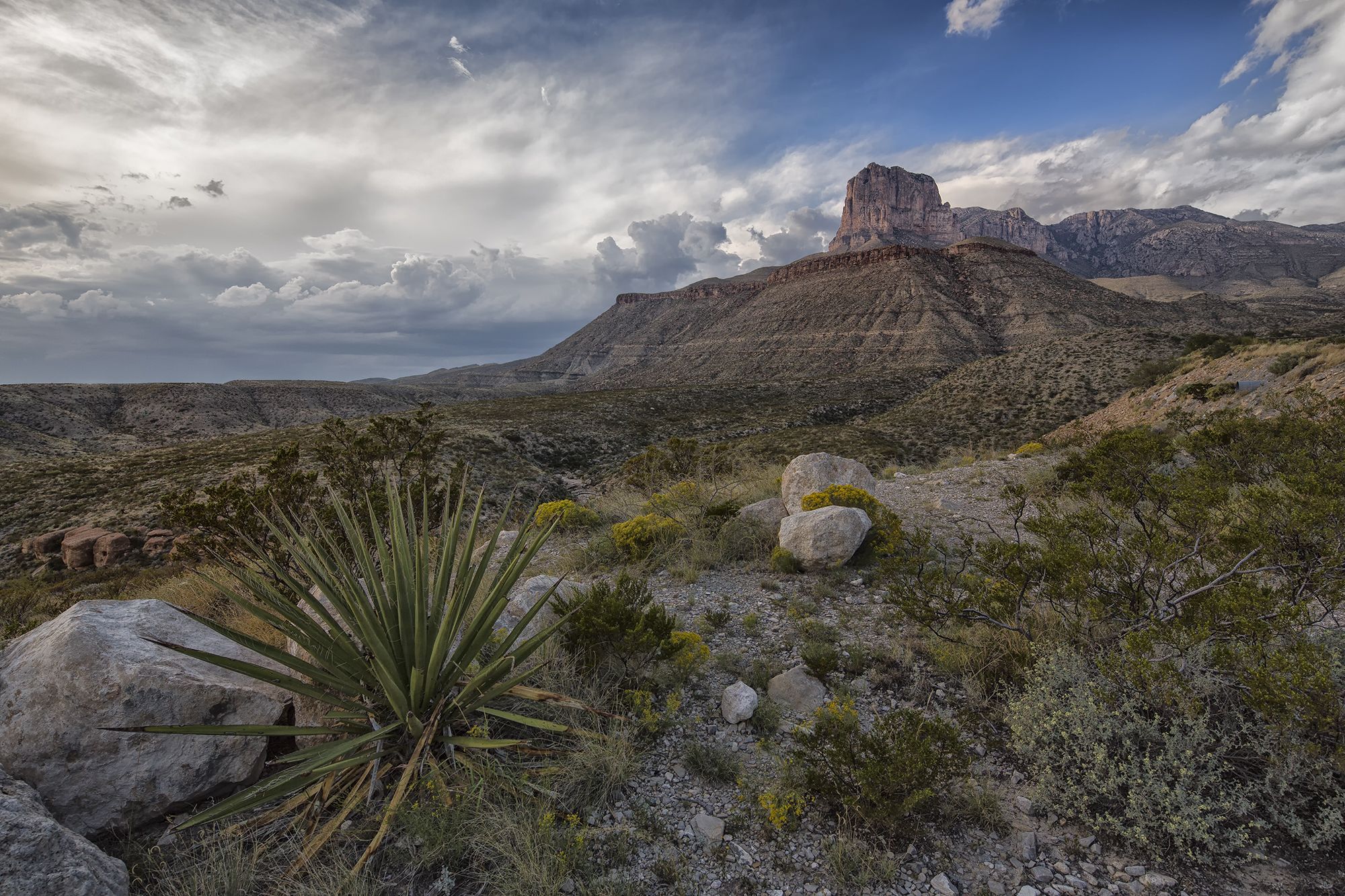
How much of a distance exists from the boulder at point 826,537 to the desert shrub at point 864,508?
15 centimetres

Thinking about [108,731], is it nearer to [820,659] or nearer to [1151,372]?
[820,659]

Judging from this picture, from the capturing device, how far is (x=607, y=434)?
31.5m

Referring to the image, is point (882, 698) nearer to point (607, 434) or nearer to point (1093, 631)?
point (1093, 631)

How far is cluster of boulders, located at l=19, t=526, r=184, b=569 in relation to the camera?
1319cm

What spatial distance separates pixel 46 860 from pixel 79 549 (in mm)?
17476

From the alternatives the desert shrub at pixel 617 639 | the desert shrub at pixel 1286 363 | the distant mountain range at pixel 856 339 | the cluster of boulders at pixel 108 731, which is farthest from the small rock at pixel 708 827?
the distant mountain range at pixel 856 339

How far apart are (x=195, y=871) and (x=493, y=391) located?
9943 centimetres

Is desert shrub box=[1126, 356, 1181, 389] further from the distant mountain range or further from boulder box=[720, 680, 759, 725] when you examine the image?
boulder box=[720, 680, 759, 725]

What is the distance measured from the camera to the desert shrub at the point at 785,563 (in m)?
6.13

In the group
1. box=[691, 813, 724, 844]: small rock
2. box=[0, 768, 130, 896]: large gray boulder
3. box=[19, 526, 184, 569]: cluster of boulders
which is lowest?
box=[19, 526, 184, 569]: cluster of boulders

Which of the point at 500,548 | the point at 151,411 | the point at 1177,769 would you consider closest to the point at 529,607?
the point at 500,548

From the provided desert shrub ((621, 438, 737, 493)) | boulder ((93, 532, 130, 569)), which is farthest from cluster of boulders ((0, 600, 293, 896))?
boulder ((93, 532, 130, 569))

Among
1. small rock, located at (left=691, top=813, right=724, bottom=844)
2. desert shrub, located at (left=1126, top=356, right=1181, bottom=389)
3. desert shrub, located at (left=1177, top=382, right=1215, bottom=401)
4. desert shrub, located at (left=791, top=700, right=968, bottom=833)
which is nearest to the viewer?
desert shrub, located at (left=791, top=700, right=968, bottom=833)

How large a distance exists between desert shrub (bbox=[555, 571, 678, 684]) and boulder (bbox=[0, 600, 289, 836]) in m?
1.90
